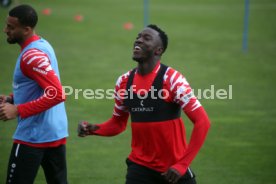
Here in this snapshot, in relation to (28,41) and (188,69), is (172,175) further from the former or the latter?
(188,69)

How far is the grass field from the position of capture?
1055cm

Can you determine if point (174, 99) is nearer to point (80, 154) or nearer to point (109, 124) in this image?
point (109, 124)

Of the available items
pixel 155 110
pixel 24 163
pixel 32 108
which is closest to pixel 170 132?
pixel 155 110

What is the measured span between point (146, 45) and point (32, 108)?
1.30 metres

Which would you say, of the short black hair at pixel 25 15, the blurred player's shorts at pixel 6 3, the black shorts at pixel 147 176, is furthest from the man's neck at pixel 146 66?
the blurred player's shorts at pixel 6 3

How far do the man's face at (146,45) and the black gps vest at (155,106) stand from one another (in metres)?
0.20

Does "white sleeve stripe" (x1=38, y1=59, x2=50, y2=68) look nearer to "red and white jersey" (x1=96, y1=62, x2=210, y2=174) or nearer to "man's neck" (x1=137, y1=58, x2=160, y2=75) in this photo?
"red and white jersey" (x1=96, y1=62, x2=210, y2=174)

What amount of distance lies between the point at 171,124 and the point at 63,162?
4.92ft

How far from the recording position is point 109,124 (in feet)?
21.3

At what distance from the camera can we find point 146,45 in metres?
6.13

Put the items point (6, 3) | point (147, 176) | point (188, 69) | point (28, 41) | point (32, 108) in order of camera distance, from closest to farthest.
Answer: point (147, 176) < point (32, 108) < point (28, 41) < point (188, 69) < point (6, 3)

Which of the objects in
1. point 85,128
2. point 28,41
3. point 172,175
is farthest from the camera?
point 28,41

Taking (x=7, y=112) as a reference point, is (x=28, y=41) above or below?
above

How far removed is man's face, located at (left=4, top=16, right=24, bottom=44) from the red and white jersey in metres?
1.21
